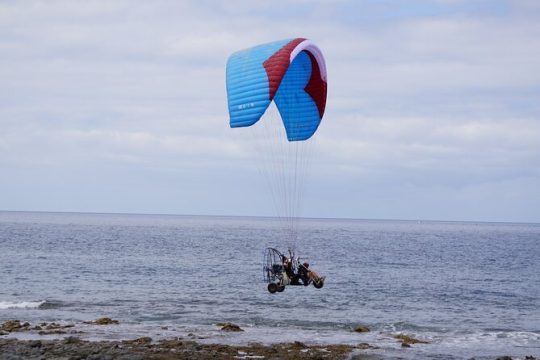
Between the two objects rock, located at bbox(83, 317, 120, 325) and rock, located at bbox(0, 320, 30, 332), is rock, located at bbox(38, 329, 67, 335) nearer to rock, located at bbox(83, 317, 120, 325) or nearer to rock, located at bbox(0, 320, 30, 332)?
rock, located at bbox(0, 320, 30, 332)

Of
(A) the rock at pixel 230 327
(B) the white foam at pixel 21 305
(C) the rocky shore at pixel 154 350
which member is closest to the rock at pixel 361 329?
(C) the rocky shore at pixel 154 350

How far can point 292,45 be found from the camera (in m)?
22.0

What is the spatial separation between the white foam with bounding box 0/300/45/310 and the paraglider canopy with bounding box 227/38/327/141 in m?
17.0

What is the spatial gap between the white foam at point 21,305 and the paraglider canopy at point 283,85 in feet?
55.9

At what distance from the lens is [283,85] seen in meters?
24.2

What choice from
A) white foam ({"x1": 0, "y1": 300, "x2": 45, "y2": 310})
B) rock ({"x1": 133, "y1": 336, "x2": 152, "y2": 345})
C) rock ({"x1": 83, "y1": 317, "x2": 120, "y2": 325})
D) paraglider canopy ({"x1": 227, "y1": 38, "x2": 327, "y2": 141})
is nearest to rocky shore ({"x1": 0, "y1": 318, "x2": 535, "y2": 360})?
rock ({"x1": 133, "y1": 336, "x2": 152, "y2": 345})

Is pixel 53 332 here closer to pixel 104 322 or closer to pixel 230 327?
pixel 104 322

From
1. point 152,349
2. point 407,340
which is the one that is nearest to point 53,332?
point 152,349

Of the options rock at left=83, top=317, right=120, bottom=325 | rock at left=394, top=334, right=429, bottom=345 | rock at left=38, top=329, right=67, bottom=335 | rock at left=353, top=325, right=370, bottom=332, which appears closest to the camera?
rock at left=38, top=329, right=67, bottom=335

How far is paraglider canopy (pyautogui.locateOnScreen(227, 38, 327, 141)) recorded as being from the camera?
20781mm

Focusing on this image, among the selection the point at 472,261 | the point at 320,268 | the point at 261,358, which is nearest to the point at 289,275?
Result: the point at 261,358

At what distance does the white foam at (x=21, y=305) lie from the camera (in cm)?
3363

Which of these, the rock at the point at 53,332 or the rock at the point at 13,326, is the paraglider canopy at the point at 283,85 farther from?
the rock at the point at 13,326

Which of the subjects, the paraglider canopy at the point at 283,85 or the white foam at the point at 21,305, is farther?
the white foam at the point at 21,305
